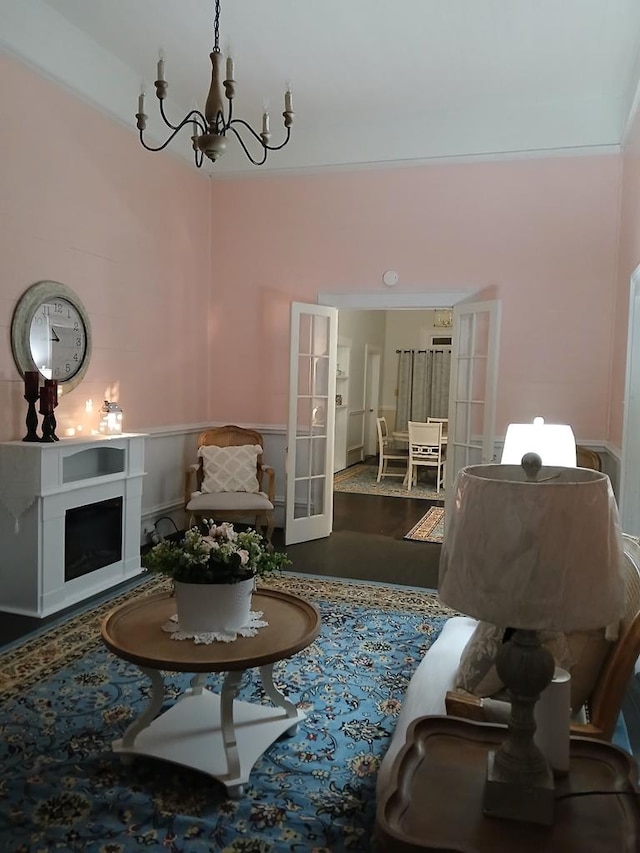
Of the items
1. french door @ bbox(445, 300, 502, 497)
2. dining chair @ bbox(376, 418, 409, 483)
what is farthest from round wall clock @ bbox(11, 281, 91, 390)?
dining chair @ bbox(376, 418, 409, 483)

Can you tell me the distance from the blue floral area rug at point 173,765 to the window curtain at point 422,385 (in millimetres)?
8428

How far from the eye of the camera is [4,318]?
13.1 ft

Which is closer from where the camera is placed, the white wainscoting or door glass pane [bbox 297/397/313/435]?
the white wainscoting

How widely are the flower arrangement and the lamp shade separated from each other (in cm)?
141

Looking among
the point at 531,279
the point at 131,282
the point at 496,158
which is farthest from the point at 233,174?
the point at 531,279

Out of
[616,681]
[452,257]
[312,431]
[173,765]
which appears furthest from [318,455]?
[616,681]

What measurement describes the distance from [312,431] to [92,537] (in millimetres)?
2320

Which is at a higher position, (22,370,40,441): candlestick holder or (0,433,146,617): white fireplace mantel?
(22,370,40,441): candlestick holder

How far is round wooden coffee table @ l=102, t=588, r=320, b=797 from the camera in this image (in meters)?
2.30

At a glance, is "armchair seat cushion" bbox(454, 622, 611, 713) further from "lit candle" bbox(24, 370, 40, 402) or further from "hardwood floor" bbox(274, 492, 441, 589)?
"lit candle" bbox(24, 370, 40, 402)

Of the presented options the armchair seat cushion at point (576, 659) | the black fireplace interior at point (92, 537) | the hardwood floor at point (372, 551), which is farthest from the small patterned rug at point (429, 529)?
the armchair seat cushion at point (576, 659)

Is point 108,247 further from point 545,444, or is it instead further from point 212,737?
point 212,737

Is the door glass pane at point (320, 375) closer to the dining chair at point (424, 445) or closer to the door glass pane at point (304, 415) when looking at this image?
the door glass pane at point (304, 415)

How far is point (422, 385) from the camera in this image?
39.5 ft
